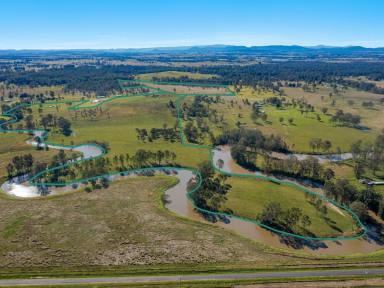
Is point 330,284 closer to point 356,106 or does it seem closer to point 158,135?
point 158,135

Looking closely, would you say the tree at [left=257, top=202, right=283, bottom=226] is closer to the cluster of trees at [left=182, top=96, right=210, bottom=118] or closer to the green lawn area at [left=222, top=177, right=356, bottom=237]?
the green lawn area at [left=222, top=177, right=356, bottom=237]

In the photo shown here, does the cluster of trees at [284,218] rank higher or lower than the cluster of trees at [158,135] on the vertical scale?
lower

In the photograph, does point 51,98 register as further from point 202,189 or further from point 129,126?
point 202,189

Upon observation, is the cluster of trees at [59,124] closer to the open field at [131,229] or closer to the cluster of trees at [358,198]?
the open field at [131,229]

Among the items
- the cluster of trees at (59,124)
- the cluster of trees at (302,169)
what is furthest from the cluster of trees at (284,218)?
the cluster of trees at (59,124)

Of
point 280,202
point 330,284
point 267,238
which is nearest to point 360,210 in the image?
point 280,202

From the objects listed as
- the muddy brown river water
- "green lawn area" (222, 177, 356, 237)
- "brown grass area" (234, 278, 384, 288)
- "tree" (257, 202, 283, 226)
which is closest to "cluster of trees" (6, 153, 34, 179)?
the muddy brown river water
